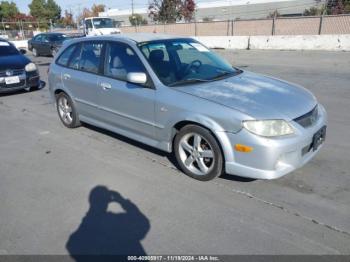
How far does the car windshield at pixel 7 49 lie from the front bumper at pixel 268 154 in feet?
29.6

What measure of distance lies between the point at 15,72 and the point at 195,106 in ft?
24.5

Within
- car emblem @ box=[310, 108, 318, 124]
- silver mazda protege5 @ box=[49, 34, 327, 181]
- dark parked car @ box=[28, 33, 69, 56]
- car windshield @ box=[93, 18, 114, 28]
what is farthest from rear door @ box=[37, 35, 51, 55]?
car emblem @ box=[310, 108, 318, 124]

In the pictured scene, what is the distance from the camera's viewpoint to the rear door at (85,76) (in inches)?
219

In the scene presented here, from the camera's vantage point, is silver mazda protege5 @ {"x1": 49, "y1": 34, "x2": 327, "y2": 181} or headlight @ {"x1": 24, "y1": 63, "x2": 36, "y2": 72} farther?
headlight @ {"x1": 24, "y1": 63, "x2": 36, "y2": 72}

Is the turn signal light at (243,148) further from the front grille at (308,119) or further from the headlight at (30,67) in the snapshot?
the headlight at (30,67)

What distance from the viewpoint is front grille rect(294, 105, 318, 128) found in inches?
154

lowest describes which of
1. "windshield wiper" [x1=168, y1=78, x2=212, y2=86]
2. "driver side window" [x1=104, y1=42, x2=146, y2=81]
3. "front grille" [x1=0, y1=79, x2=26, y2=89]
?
"front grille" [x1=0, y1=79, x2=26, y2=89]

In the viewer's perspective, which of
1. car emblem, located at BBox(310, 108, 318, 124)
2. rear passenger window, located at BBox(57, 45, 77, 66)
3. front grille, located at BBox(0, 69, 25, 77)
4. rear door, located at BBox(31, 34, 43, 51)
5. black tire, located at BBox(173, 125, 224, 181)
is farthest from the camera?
rear door, located at BBox(31, 34, 43, 51)

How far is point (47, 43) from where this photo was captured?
22.5 meters

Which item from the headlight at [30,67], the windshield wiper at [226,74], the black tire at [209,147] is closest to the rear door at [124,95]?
the black tire at [209,147]

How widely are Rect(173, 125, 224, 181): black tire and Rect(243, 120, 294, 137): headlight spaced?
0.46m

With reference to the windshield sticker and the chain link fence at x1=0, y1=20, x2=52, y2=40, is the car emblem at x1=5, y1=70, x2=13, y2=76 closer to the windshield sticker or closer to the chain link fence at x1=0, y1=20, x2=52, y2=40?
the windshield sticker

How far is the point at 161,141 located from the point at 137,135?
0.51 m

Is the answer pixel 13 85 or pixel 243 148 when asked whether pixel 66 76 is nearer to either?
pixel 243 148
